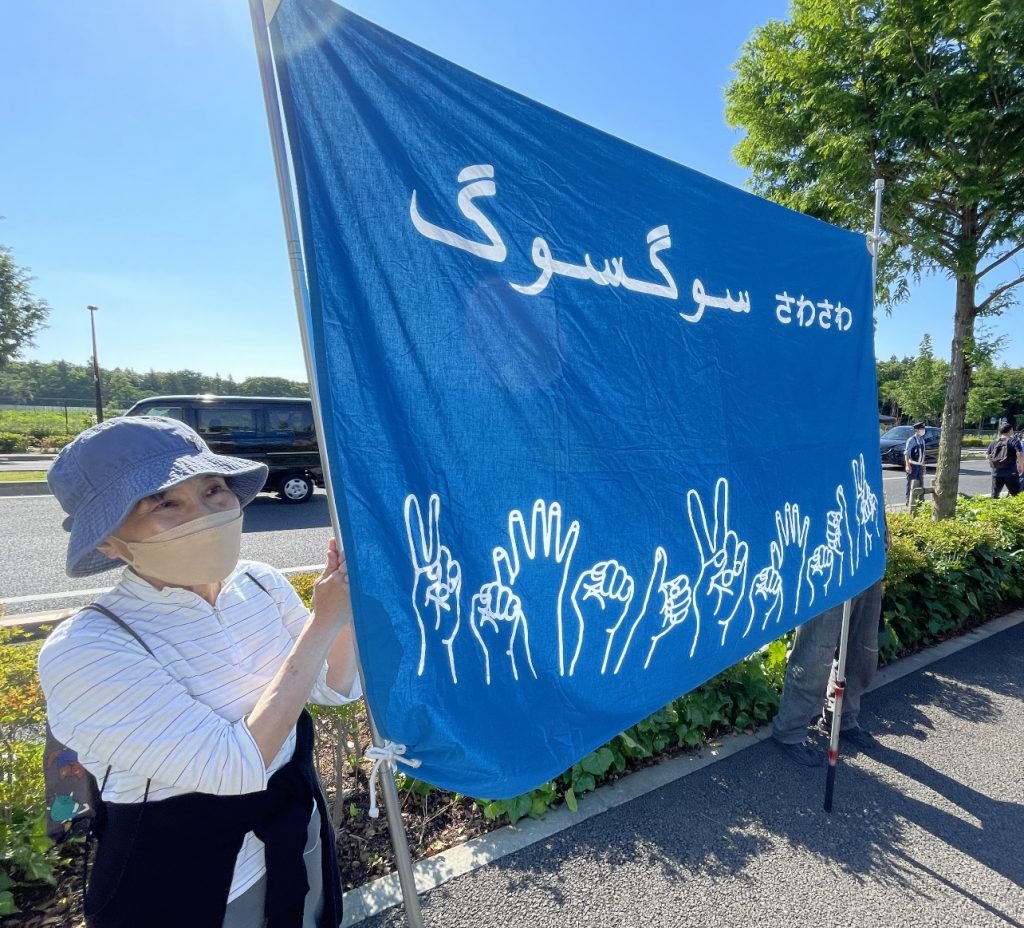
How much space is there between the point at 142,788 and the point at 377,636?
56cm

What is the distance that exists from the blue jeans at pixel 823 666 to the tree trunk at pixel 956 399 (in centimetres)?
375

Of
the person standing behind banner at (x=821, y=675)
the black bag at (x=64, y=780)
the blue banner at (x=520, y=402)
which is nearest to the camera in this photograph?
the blue banner at (x=520, y=402)

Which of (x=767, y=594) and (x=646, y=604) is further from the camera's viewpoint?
(x=767, y=594)

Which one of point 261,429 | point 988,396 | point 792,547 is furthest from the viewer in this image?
point 988,396

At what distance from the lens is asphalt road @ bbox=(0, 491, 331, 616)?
5.71 m

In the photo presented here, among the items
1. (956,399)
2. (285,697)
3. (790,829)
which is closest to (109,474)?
(285,697)

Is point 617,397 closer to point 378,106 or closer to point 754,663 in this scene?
point 378,106

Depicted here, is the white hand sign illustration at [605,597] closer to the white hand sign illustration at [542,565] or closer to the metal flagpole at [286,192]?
the white hand sign illustration at [542,565]

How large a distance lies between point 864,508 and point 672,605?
1.63 meters

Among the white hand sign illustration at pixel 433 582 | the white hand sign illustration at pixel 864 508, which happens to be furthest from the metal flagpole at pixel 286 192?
the white hand sign illustration at pixel 864 508

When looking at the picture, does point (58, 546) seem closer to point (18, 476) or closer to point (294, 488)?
point (294, 488)

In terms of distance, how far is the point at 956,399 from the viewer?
19.5 ft

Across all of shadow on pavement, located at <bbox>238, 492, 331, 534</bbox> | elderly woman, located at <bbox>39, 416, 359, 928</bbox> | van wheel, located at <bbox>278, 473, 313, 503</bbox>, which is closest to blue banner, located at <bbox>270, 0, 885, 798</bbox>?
elderly woman, located at <bbox>39, 416, 359, 928</bbox>

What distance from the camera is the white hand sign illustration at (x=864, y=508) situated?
2.71 metres
